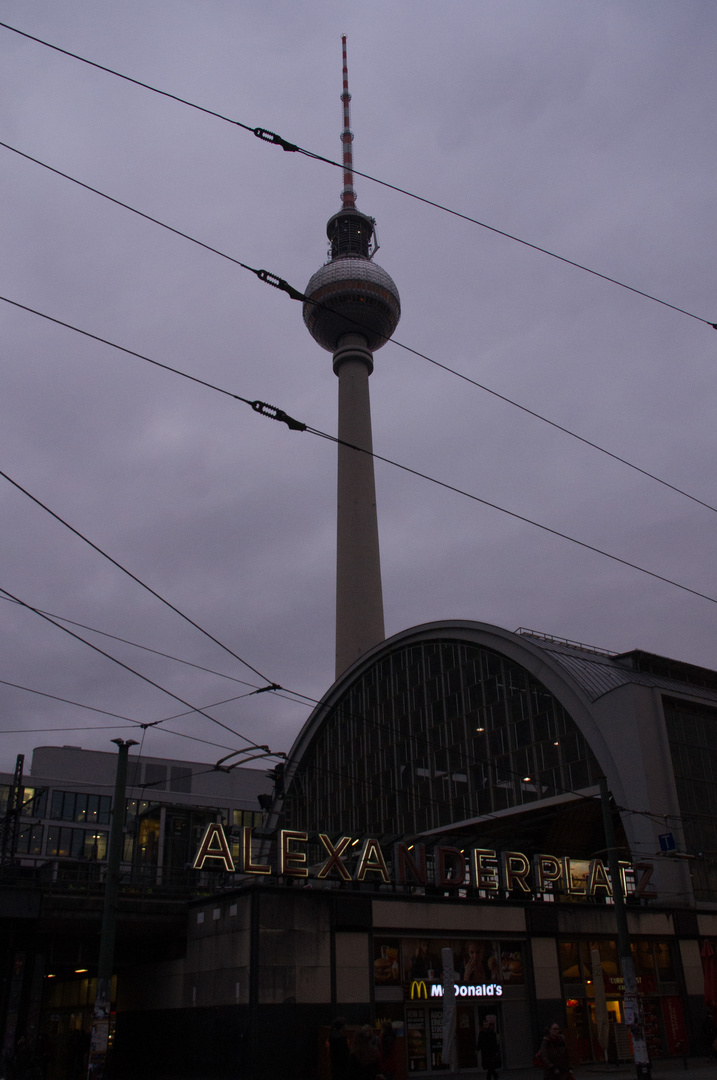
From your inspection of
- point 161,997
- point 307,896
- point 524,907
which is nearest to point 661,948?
point 524,907

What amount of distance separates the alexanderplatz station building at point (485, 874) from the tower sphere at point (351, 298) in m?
47.5

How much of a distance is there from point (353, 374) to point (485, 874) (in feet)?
205

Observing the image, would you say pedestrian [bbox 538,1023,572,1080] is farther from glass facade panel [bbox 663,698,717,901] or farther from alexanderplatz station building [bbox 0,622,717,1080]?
glass facade panel [bbox 663,698,717,901]

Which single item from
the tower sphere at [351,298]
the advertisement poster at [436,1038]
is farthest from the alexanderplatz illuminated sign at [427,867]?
the tower sphere at [351,298]

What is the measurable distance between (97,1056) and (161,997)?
11542 millimetres

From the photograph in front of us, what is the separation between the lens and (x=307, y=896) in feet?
91.6

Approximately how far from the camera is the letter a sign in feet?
94.6

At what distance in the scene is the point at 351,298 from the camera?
9469 cm

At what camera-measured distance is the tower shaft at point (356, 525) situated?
74.9m

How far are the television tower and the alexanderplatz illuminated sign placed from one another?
3485cm

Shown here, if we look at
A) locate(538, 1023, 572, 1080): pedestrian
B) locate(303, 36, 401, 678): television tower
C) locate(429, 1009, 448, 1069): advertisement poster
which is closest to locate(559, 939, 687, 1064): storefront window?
locate(429, 1009, 448, 1069): advertisement poster

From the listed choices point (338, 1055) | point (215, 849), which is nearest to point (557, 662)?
point (215, 849)

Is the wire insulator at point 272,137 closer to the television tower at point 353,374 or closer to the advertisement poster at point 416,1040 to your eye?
the advertisement poster at point 416,1040

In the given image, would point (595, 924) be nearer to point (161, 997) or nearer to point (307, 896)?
point (307, 896)
